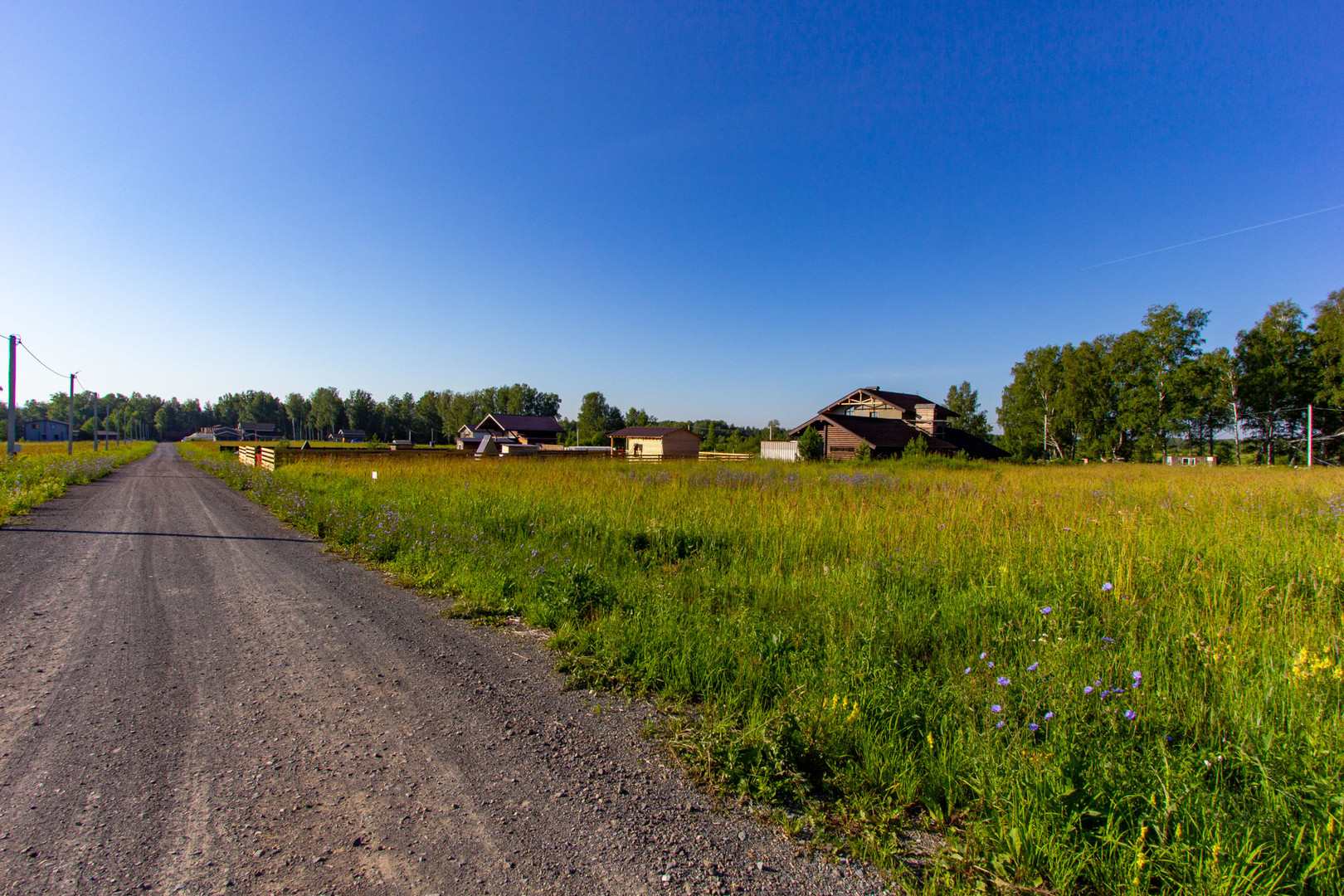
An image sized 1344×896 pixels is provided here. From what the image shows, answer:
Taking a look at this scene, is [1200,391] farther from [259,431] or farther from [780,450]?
[259,431]

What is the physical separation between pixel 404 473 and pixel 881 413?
37275 mm

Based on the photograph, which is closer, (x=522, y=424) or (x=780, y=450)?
(x=780, y=450)

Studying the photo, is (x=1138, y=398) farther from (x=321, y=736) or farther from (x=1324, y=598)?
(x=321, y=736)

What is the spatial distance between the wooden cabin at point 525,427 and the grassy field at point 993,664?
59.1 m

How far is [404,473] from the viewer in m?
15.8

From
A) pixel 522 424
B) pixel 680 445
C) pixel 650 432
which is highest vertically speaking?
pixel 522 424

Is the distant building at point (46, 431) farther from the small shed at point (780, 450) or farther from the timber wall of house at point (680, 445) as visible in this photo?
the small shed at point (780, 450)

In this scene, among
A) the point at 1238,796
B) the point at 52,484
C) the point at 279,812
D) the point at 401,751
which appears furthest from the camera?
the point at 52,484

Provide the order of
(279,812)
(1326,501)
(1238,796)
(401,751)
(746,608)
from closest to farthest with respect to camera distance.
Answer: (1238,796), (279,812), (401,751), (746,608), (1326,501)

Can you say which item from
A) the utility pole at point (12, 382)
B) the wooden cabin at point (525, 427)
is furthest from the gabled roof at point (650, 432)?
the utility pole at point (12, 382)

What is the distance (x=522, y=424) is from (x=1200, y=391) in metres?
62.9

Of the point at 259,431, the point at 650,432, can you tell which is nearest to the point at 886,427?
the point at 650,432

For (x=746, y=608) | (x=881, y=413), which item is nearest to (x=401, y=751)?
(x=746, y=608)

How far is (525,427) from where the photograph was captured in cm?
6669
